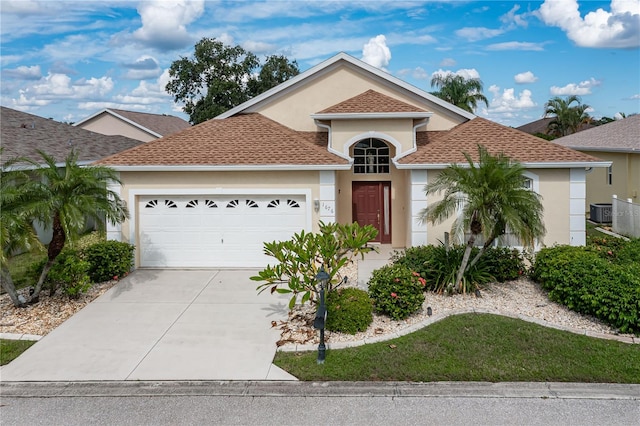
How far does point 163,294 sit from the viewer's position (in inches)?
458

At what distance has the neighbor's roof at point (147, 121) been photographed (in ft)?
107

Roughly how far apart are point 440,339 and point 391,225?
7720 mm

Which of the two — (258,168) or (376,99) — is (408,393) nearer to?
(258,168)

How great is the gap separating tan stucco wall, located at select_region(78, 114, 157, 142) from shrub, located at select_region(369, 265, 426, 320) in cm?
2675

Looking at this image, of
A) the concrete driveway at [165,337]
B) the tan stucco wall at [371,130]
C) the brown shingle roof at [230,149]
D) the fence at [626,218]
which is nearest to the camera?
the concrete driveway at [165,337]

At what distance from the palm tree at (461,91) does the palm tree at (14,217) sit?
106ft

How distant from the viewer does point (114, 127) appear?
1308 inches

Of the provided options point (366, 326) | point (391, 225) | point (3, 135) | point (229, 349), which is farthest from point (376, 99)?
point (3, 135)

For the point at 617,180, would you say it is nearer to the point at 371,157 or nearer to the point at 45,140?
the point at 371,157

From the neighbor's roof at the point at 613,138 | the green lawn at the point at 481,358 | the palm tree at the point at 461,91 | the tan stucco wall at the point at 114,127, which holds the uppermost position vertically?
the palm tree at the point at 461,91

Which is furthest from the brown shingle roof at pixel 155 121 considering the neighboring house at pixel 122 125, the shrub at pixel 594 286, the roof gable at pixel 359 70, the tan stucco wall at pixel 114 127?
the shrub at pixel 594 286

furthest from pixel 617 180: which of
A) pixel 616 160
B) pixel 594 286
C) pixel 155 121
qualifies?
pixel 155 121

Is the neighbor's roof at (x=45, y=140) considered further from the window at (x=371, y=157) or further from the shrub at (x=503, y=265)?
the shrub at (x=503, y=265)

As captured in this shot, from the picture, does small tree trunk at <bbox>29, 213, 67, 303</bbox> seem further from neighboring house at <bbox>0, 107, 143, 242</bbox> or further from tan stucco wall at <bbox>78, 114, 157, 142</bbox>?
tan stucco wall at <bbox>78, 114, 157, 142</bbox>
